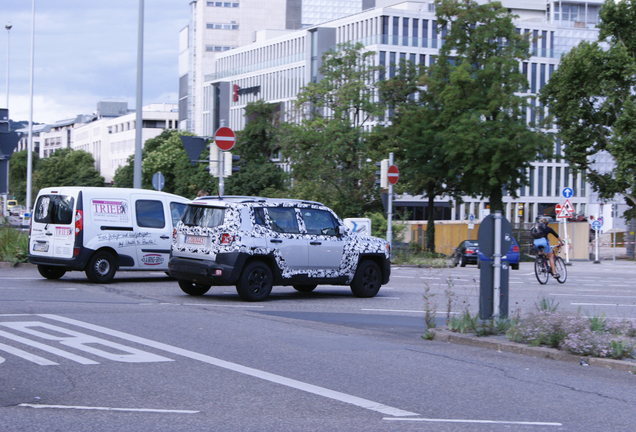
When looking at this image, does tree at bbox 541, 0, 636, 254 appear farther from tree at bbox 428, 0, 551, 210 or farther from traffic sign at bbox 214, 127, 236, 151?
traffic sign at bbox 214, 127, 236, 151

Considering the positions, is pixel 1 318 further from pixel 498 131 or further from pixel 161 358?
pixel 498 131

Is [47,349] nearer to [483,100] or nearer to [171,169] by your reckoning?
[483,100]

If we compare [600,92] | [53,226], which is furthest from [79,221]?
[600,92]

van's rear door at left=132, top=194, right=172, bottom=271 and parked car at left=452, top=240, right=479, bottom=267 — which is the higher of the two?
van's rear door at left=132, top=194, right=172, bottom=271

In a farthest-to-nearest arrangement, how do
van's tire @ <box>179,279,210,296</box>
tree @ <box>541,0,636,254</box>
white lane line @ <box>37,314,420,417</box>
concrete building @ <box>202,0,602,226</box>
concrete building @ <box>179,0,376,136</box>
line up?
concrete building @ <box>179,0,376,136</box> < concrete building @ <box>202,0,602,226</box> < tree @ <box>541,0,636,254</box> < van's tire @ <box>179,279,210,296</box> < white lane line @ <box>37,314,420,417</box>

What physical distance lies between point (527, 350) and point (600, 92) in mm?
50446

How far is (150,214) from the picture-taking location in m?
19.0

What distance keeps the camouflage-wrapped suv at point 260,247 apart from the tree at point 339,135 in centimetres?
3639

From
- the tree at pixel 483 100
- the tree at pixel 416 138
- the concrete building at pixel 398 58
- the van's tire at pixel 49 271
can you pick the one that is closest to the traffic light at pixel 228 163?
the van's tire at pixel 49 271

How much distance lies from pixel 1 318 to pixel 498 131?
37593 mm

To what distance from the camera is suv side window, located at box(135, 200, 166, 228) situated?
18797mm

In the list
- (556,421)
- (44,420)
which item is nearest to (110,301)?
(44,420)

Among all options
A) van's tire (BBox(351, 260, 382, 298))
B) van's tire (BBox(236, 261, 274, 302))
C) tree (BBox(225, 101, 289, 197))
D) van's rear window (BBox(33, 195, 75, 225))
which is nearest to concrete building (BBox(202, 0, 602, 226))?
tree (BBox(225, 101, 289, 197))

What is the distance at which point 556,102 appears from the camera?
194ft
